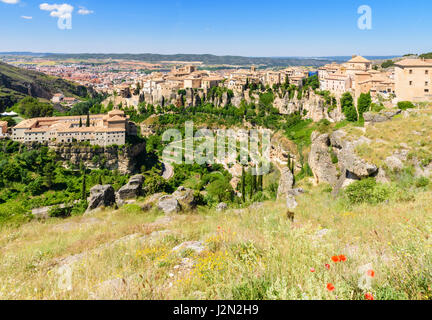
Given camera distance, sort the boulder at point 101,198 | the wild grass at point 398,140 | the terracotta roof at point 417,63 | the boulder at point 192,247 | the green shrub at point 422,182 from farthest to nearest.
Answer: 1. the terracotta roof at point 417,63
2. the boulder at point 101,198
3. the wild grass at point 398,140
4. the green shrub at point 422,182
5. the boulder at point 192,247

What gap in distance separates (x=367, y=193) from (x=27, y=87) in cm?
9164

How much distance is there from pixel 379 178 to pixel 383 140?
2231 mm

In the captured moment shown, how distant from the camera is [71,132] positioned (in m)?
31.8

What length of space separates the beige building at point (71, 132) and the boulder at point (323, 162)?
24498 millimetres

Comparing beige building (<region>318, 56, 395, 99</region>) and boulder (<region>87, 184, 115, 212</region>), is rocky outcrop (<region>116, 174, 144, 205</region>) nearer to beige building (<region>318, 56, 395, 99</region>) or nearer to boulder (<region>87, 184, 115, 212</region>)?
boulder (<region>87, 184, 115, 212</region>)

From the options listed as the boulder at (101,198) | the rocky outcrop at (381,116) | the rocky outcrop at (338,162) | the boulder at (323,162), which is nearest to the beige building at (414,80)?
the rocky outcrop at (381,116)

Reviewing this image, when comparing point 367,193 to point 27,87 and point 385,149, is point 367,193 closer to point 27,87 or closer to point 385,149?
point 385,149

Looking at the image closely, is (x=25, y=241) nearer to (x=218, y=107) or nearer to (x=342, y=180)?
(x=342, y=180)

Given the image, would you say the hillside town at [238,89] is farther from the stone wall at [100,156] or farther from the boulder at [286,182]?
the boulder at [286,182]

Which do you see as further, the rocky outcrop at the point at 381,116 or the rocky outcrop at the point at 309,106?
the rocky outcrop at the point at 309,106

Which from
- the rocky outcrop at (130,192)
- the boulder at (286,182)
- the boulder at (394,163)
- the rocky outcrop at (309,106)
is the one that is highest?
the rocky outcrop at (309,106)

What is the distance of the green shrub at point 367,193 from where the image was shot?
697cm

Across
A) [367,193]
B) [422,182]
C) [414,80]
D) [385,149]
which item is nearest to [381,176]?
[385,149]
